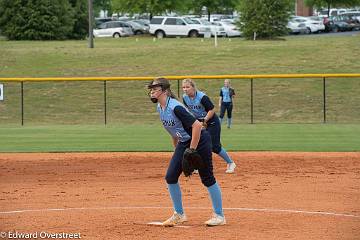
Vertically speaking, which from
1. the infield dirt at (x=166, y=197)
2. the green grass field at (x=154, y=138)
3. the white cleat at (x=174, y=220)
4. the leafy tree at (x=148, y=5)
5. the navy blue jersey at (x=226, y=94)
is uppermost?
the leafy tree at (x=148, y=5)

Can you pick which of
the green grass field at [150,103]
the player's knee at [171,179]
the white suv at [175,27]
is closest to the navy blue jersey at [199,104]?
the player's knee at [171,179]

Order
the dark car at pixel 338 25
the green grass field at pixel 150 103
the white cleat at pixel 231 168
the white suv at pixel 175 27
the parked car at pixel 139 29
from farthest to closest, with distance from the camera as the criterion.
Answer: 1. the dark car at pixel 338 25
2. the parked car at pixel 139 29
3. the white suv at pixel 175 27
4. the green grass field at pixel 150 103
5. the white cleat at pixel 231 168

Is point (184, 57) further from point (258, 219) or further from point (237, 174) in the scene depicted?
Answer: point (258, 219)

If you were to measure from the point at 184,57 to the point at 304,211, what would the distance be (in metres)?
31.3

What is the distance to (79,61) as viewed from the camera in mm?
43562

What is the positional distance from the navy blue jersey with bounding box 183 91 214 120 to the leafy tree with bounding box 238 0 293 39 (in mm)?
34110

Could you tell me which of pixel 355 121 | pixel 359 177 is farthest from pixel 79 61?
pixel 359 177

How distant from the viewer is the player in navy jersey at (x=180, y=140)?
11.0m

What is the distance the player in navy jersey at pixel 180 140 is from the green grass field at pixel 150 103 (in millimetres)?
11496

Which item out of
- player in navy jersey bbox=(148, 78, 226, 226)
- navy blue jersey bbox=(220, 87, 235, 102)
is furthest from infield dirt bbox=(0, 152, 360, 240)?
navy blue jersey bbox=(220, 87, 235, 102)

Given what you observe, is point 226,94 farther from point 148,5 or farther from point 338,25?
point 338,25

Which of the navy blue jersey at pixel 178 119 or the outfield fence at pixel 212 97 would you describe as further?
the outfield fence at pixel 212 97

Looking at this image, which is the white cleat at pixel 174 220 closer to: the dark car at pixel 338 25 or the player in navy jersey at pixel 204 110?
the player in navy jersey at pixel 204 110

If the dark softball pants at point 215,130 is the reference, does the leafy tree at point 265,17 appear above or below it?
above
